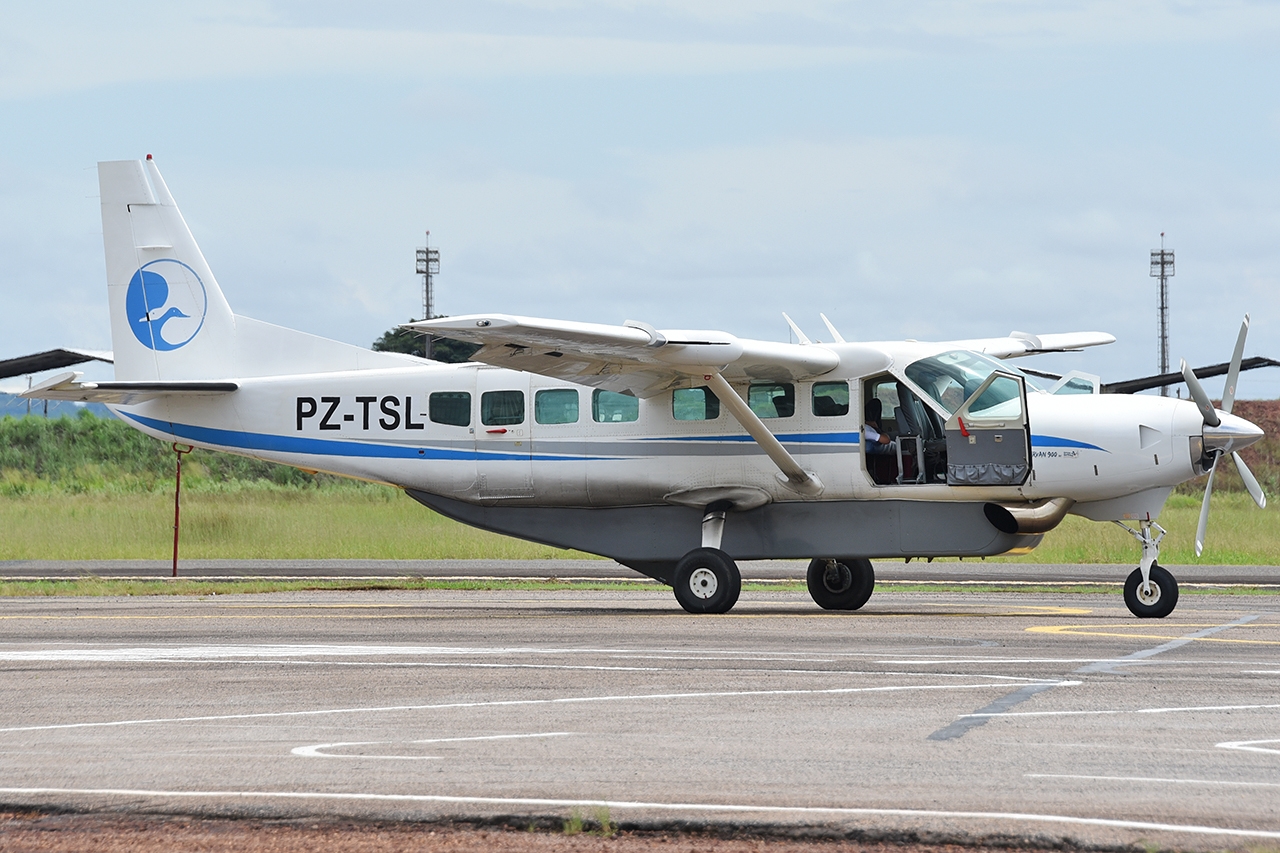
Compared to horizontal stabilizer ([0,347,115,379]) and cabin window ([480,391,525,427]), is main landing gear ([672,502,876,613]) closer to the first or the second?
cabin window ([480,391,525,427])

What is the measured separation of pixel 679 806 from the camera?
20.9 ft

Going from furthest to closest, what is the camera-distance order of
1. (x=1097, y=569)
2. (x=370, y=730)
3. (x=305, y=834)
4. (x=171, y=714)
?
(x=1097, y=569) < (x=171, y=714) < (x=370, y=730) < (x=305, y=834)

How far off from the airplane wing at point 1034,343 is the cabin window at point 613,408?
13.9 feet

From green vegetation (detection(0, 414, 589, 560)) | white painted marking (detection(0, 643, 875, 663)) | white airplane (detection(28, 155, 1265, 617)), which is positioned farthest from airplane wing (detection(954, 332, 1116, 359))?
green vegetation (detection(0, 414, 589, 560))

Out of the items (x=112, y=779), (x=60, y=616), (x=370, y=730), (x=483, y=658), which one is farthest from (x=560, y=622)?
(x=112, y=779)

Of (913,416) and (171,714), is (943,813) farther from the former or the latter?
(913,416)

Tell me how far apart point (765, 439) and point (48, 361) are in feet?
36.3

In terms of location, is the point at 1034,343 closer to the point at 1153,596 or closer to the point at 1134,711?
the point at 1153,596

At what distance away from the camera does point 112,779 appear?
7113mm

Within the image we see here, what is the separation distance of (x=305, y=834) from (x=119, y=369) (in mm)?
16740

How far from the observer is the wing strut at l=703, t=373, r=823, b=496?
54.9 feet

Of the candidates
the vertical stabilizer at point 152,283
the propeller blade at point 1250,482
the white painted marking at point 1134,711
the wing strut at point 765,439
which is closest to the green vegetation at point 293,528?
the vertical stabilizer at point 152,283

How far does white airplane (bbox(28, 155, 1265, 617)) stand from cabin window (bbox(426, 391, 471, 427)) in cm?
2

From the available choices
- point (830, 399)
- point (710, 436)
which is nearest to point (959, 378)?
point (830, 399)
